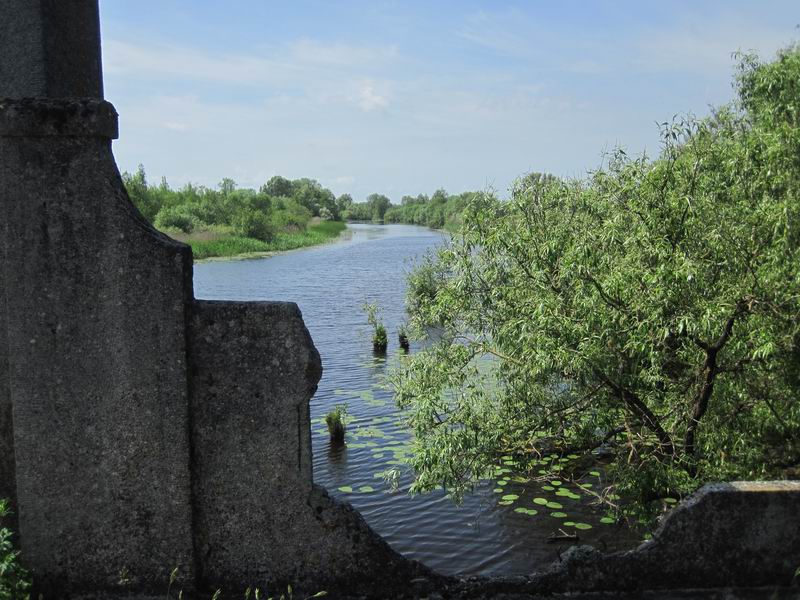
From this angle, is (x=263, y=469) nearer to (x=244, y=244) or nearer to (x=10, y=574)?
(x=10, y=574)

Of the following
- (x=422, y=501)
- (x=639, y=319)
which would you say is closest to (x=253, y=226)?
(x=422, y=501)

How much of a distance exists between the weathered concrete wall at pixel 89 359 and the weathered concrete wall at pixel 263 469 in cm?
11

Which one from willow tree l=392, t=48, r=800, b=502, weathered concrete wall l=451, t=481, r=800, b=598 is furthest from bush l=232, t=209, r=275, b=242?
weathered concrete wall l=451, t=481, r=800, b=598

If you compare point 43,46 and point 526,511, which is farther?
point 526,511

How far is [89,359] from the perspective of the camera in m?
3.64

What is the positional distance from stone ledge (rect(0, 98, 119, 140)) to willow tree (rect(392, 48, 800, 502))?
4.54 m

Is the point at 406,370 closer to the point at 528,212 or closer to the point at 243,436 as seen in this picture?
the point at 528,212

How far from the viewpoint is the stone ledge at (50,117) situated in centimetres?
351

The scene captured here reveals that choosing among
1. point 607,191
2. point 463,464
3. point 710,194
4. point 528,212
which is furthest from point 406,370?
point 710,194

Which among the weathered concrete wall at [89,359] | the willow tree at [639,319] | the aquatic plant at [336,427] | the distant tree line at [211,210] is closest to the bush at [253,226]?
the distant tree line at [211,210]

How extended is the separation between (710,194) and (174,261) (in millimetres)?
5451

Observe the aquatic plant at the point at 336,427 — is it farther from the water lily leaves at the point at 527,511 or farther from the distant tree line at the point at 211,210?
the distant tree line at the point at 211,210

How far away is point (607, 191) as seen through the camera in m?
8.10

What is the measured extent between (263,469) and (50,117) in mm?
1915
